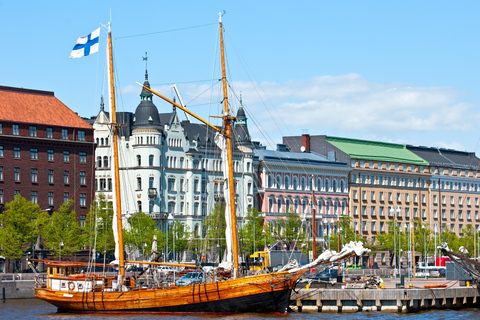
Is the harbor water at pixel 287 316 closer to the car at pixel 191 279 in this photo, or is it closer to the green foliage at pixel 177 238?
the car at pixel 191 279

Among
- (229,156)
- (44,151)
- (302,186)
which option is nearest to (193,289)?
(229,156)

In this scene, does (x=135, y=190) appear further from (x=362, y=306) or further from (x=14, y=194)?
(x=362, y=306)

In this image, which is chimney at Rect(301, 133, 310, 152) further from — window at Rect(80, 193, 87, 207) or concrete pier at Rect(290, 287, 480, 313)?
concrete pier at Rect(290, 287, 480, 313)

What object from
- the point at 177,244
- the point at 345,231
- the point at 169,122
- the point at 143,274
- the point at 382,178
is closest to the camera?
the point at 143,274

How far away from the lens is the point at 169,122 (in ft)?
519

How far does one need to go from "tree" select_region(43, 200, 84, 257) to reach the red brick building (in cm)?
1003

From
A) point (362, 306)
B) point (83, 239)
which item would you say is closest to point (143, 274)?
point (362, 306)

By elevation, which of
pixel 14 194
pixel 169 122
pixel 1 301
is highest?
pixel 169 122

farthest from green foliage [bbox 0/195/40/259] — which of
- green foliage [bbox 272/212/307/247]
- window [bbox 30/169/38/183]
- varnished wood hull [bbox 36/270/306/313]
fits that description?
varnished wood hull [bbox 36/270/306/313]

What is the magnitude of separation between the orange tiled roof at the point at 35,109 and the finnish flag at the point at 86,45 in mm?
58452

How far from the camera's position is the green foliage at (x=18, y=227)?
120000 millimetres

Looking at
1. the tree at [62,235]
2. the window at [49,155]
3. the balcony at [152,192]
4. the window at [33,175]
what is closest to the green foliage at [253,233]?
the balcony at [152,192]

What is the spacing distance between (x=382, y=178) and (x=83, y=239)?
83967 mm

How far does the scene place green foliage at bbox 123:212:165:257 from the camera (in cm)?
13588
